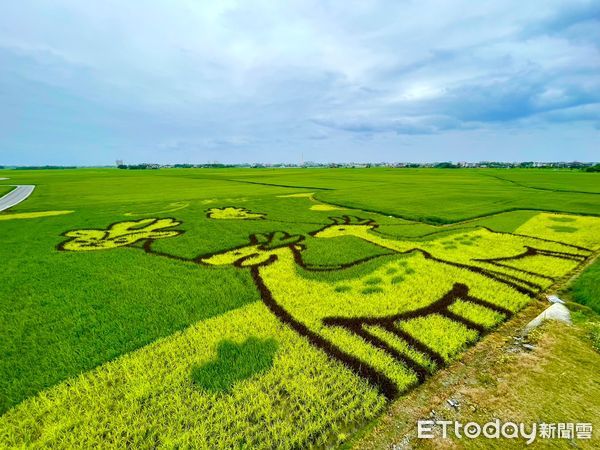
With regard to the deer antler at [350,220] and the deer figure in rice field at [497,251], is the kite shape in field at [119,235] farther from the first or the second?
the deer antler at [350,220]

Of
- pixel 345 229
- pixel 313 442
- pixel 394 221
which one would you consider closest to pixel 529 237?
pixel 394 221

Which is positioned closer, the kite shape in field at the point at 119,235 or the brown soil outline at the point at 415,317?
the brown soil outline at the point at 415,317

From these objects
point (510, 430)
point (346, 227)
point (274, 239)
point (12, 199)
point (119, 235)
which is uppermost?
point (12, 199)

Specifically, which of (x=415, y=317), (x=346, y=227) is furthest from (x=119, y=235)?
(x=415, y=317)

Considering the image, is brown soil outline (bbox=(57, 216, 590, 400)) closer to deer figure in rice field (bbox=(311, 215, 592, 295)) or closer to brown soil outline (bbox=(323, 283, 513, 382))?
brown soil outline (bbox=(323, 283, 513, 382))

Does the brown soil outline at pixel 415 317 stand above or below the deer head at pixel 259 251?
below

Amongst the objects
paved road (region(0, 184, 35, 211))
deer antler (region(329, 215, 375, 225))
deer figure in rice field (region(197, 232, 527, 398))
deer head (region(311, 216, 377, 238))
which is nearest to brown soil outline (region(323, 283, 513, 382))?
deer figure in rice field (region(197, 232, 527, 398))

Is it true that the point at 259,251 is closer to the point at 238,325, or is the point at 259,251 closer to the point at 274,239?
the point at 274,239

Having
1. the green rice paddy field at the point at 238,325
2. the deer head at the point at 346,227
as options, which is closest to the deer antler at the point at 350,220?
the deer head at the point at 346,227
